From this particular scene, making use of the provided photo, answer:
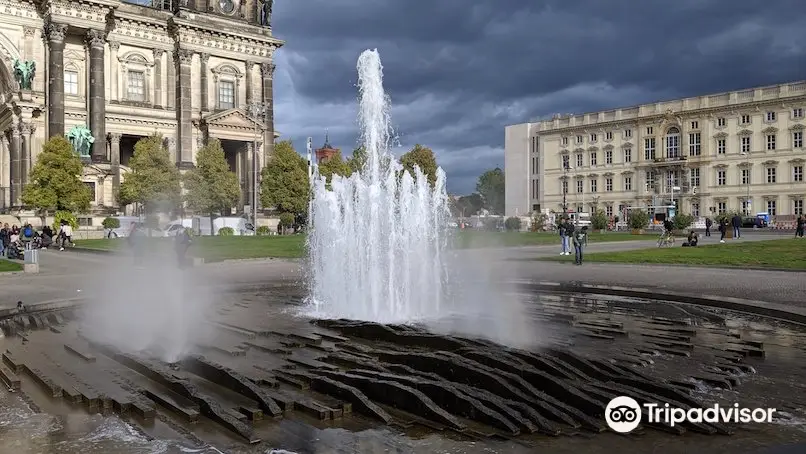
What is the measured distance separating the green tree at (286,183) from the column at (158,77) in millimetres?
11660

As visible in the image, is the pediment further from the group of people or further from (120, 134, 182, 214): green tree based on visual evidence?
the group of people

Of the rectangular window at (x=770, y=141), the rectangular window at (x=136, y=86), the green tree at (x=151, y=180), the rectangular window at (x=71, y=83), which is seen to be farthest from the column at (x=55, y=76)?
the rectangular window at (x=770, y=141)

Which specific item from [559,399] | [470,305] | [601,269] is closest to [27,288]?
[470,305]

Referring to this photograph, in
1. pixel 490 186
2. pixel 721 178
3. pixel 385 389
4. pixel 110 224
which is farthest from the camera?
pixel 490 186

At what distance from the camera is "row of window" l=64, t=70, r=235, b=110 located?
176 ft

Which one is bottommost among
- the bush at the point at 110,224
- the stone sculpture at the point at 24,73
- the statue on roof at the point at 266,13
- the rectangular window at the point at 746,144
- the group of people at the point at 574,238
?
the group of people at the point at 574,238

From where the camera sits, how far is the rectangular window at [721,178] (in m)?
80.8

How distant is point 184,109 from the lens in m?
57.7

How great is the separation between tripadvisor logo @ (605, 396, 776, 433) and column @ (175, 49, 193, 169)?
5621 cm

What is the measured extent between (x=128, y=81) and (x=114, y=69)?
5.02ft

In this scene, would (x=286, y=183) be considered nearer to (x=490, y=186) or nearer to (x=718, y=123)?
(x=718, y=123)

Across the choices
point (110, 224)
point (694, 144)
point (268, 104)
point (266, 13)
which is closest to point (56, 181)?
point (110, 224)

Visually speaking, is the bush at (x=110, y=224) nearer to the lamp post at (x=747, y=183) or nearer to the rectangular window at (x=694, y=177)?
the rectangular window at (x=694, y=177)

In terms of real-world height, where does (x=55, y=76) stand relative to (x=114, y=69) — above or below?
below
